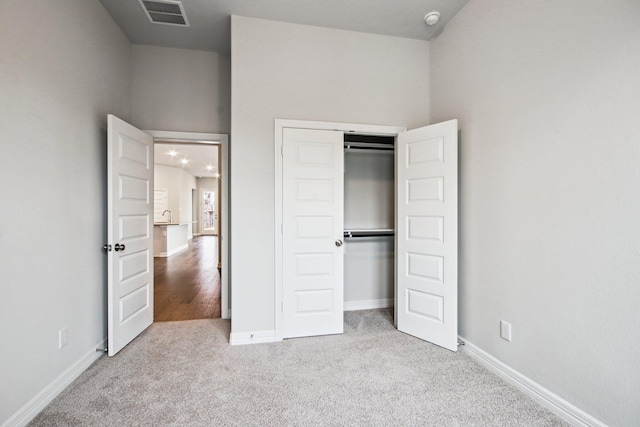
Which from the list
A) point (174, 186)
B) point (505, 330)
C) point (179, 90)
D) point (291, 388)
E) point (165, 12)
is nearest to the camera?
point (291, 388)

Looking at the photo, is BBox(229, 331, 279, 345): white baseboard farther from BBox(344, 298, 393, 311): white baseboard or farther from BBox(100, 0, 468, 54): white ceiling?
→ BBox(100, 0, 468, 54): white ceiling

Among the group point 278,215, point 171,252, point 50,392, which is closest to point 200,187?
point 171,252

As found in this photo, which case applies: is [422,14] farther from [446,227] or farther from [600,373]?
[600,373]

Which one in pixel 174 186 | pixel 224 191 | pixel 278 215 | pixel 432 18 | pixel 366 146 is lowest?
pixel 278 215

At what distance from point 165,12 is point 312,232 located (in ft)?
8.12

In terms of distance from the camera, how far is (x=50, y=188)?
193 centimetres

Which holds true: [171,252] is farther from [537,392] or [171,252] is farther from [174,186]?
[537,392]

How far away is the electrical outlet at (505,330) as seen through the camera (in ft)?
7.14

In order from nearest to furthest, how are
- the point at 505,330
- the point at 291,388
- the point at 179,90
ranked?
the point at 291,388 → the point at 505,330 → the point at 179,90

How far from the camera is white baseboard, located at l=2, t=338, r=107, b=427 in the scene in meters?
1.65

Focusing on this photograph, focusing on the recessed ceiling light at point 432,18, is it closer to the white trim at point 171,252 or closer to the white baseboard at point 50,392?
the white baseboard at point 50,392

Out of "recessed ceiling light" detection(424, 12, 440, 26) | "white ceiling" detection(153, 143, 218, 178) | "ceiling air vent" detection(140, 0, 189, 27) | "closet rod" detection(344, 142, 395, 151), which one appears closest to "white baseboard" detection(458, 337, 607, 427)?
"closet rod" detection(344, 142, 395, 151)

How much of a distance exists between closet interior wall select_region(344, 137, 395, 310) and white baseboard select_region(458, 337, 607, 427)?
1.32 meters

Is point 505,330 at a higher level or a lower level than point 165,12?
lower
